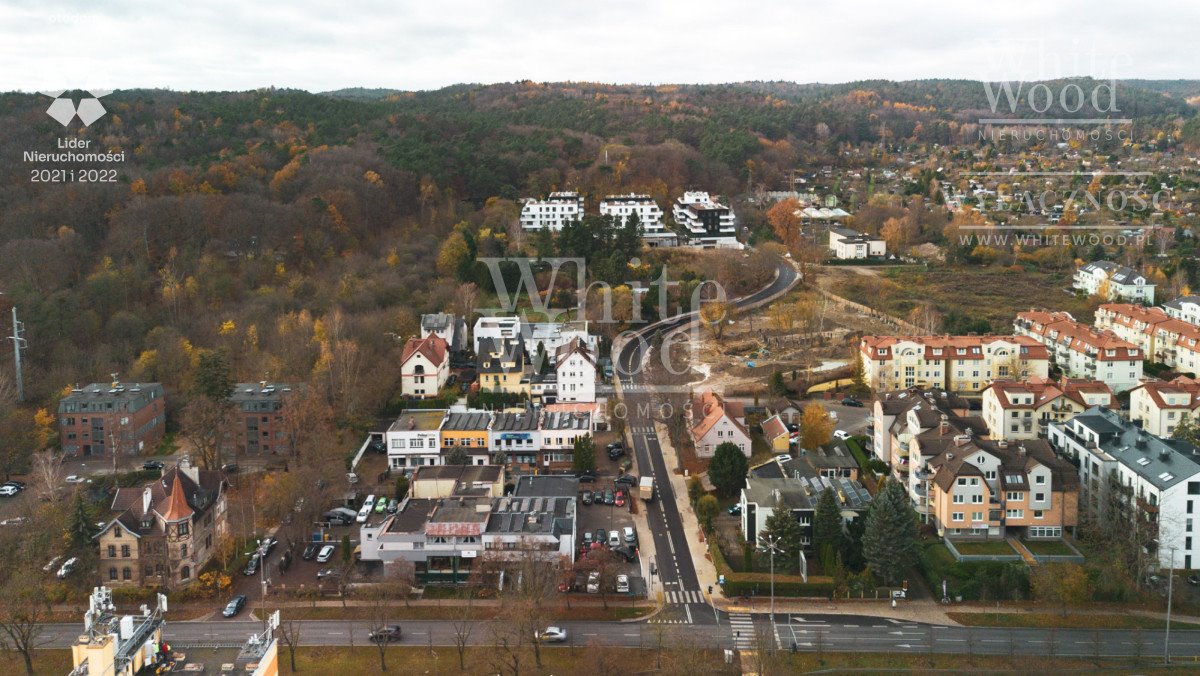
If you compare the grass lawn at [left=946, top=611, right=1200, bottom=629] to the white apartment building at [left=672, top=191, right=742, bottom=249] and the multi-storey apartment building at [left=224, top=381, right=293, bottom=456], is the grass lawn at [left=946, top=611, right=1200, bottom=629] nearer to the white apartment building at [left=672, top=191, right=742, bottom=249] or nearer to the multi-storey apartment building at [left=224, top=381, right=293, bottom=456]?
the multi-storey apartment building at [left=224, top=381, right=293, bottom=456]

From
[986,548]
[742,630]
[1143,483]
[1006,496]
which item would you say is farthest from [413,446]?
[1143,483]

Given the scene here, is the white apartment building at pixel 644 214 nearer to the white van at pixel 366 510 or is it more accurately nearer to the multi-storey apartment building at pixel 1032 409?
the multi-storey apartment building at pixel 1032 409

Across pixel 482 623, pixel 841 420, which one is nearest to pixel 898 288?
pixel 841 420

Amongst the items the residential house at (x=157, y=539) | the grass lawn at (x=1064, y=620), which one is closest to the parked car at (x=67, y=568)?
the residential house at (x=157, y=539)

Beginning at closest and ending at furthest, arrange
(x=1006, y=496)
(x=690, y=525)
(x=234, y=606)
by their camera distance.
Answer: (x=234, y=606) < (x=1006, y=496) < (x=690, y=525)

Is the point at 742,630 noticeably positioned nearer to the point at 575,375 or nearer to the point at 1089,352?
the point at 575,375

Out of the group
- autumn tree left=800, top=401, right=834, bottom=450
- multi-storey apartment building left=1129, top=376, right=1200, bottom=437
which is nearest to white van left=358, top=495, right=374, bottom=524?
autumn tree left=800, top=401, right=834, bottom=450
